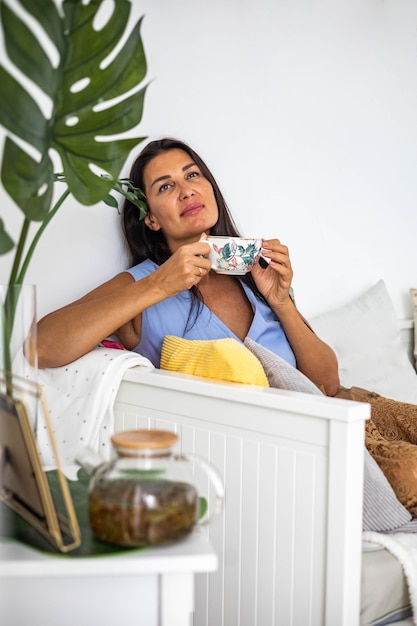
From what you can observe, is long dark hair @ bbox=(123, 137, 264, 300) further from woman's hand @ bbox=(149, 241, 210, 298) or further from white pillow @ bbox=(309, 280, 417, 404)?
white pillow @ bbox=(309, 280, 417, 404)

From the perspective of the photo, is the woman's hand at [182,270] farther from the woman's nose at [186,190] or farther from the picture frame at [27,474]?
the picture frame at [27,474]

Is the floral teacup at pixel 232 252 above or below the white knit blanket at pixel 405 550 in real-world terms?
above

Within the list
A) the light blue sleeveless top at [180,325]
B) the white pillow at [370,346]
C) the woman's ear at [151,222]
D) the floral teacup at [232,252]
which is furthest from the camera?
the white pillow at [370,346]

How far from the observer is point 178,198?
1.90m

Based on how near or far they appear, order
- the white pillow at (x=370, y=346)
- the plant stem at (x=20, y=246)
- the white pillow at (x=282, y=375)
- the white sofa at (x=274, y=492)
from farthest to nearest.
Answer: the white pillow at (x=370, y=346)
the white pillow at (x=282, y=375)
the white sofa at (x=274, y=492)
the plant stem at (x=20, y=246)

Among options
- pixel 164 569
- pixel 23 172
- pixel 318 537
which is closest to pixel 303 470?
pixel 318 537

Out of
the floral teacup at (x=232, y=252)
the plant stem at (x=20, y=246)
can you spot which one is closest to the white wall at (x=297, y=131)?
the floral teacup at (x=232, y=252)

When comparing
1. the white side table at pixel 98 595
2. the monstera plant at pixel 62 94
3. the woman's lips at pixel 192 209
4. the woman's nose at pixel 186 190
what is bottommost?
the white side table at pixel 98 595

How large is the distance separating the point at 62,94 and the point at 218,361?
23.6 inches

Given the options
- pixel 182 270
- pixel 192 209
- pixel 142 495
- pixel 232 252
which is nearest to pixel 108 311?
pixel 182 270

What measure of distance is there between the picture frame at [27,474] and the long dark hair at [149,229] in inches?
39.6

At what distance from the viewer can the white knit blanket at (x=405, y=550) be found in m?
1.37

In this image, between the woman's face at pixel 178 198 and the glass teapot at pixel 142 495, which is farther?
Result: the woman's face at pixel 178 198

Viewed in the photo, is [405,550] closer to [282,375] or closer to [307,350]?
[282,375]
